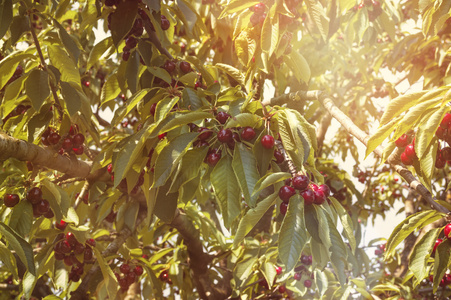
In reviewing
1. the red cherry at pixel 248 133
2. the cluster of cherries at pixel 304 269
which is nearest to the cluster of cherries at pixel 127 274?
the cluster of cherries at pixel 304 269

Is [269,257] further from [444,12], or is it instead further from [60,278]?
[444,12]

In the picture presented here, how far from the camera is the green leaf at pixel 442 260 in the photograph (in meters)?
1.47

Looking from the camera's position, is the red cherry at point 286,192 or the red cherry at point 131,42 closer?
the red cherry at point 286,192

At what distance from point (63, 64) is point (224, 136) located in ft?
3.55

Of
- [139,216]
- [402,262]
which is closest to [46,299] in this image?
[139,216]

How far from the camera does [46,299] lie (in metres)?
1.95

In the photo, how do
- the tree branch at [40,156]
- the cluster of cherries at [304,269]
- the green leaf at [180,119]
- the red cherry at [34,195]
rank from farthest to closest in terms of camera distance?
1. the cluster of cherries at [304,269]
2. the red cherry at [34,195]
3. the tree branch at [40,156]
4. the green leaf at [180,119]

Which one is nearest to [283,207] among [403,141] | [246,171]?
[246,171]

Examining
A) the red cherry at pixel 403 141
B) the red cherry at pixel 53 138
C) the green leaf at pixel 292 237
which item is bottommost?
the green leaf at pixel 292 237

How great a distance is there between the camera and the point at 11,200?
1871 millimetres

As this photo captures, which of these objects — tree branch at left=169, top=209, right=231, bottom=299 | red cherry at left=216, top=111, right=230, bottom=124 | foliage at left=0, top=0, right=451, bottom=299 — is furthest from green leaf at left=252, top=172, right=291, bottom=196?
tree branch at left=169, top=209, right=231, bottom=299

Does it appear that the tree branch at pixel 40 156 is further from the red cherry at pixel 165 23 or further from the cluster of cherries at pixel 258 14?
the cluster of cherries at pixel 258 14

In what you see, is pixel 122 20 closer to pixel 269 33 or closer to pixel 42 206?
pixel 269 33

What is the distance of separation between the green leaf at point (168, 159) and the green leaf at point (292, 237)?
387mm
